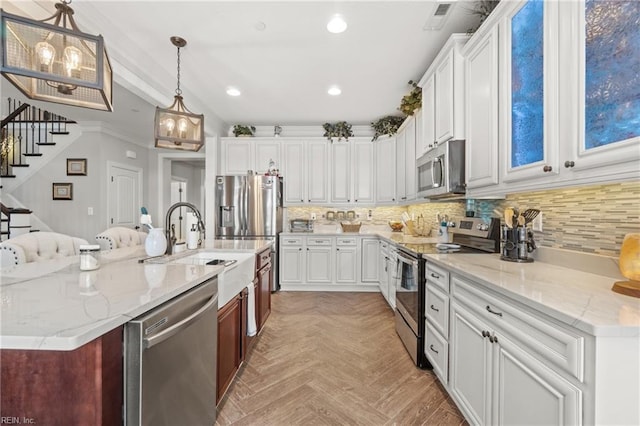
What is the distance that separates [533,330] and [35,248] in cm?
293

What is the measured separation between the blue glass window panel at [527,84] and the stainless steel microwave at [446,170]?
21.8 inches

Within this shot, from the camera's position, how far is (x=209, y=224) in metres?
4.78

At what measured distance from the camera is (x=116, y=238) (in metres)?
2.72

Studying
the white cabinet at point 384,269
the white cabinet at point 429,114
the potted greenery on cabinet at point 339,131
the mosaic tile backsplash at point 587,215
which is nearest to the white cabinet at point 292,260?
the white cabinet at point 384,269

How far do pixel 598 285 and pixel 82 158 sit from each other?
6741 millimetres

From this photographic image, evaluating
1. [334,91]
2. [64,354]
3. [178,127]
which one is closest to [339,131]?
[334,91]

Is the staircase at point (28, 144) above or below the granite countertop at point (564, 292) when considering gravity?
above

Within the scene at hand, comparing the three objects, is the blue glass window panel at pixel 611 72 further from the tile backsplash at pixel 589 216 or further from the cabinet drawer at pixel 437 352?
the cabinet drawer at pixel 437 352

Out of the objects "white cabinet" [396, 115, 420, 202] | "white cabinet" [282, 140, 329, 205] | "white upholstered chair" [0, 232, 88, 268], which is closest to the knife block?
"white cabinet" [396, 115, 420, 202]

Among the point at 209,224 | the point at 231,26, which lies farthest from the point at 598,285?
the point at 209,224

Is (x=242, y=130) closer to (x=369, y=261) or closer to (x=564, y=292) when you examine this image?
(x=369, y=261)

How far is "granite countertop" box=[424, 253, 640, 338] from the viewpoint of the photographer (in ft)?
2.85

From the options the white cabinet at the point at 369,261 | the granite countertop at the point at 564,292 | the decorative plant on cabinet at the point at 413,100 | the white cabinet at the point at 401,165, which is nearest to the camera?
the granite countertop at the point at 564,292

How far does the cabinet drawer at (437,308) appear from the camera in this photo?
189cm
